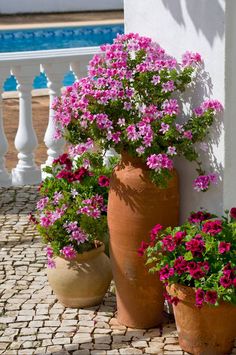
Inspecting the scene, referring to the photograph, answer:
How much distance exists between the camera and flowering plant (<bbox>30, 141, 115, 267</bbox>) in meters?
5.97

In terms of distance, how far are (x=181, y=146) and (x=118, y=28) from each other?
61.6 feet

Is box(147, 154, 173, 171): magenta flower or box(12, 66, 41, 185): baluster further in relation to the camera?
box(12, 66, 41, 185): baluster

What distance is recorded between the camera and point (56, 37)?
2353 centimetres

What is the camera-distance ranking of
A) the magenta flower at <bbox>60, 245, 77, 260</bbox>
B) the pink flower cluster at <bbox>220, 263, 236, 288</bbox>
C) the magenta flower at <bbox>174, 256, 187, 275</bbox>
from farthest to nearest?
the magenta flower at <bbox>60, 245, 77, 260</bbox> → the magenta flower at <bbox>174, 256, 187, 275</bbox> → the pink flower cluster at <bbox>220, 263, 236, 288</bbox>

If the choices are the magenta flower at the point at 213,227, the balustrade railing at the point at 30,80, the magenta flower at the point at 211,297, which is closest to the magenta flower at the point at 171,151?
the magenta flower at the point at 213,227

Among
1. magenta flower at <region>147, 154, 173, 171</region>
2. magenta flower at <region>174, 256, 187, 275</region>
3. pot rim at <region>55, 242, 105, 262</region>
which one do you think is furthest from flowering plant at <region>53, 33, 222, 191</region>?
pot rim at <region>55, 242, 105, 262</region>

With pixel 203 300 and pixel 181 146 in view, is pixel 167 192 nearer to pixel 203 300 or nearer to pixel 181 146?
pixel 181 146

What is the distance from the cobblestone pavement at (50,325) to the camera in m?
5.49

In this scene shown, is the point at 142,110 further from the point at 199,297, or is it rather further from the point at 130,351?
the point at 130,351

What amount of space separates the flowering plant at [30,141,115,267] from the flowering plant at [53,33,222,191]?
0.35 m

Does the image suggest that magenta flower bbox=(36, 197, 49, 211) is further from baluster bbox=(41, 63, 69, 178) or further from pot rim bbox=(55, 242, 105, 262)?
baluster bbox=(41, 63, 69, 178)

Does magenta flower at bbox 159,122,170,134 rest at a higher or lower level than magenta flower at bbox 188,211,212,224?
higher

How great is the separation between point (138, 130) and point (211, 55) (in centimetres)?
60

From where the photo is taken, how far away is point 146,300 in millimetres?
5711
